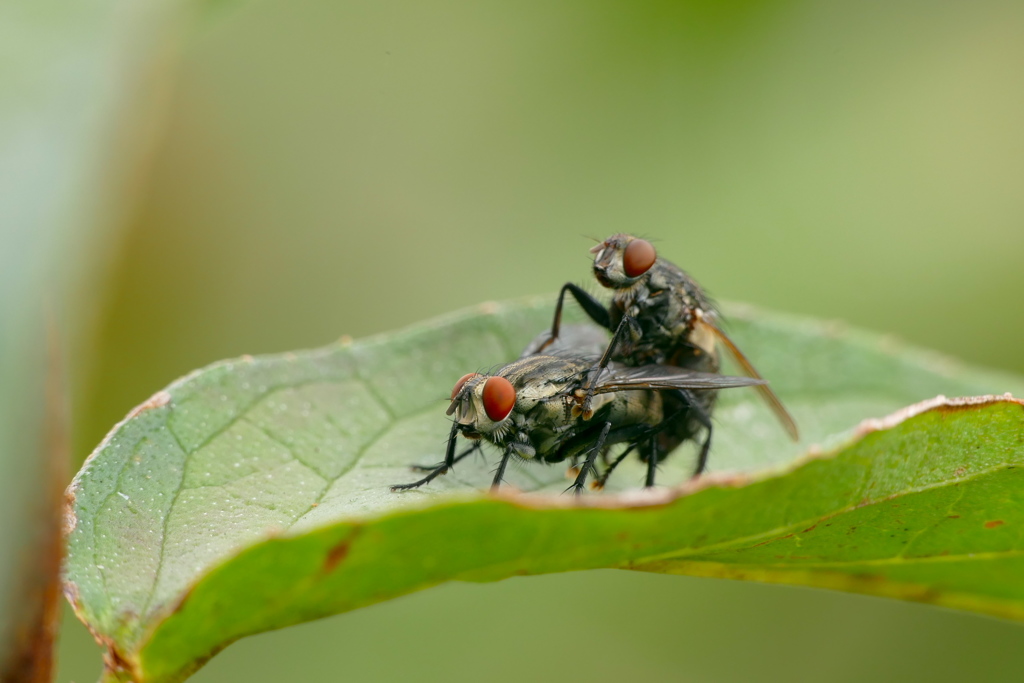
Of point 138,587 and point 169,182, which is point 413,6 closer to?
point 169,182

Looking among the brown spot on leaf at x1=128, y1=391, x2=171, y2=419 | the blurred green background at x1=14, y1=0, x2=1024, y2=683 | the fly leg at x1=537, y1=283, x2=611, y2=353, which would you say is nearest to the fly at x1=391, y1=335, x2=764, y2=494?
the fly leg at x1=537, y1=283, x2=611, y2=353

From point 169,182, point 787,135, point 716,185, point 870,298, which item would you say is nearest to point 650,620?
point 870,298

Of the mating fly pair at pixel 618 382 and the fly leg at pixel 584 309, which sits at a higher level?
the fly leg at pixel 584 309

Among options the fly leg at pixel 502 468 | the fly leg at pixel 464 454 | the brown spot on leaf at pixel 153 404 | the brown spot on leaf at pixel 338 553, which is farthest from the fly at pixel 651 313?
the brown spot on leaf at pixel 338 553

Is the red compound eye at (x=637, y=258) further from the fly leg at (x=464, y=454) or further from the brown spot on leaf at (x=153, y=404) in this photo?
the brown spot on leaf at (x=153, y=404)

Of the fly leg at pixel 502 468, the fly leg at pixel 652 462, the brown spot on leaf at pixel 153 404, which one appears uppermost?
the brown spot on leaf at pixel 153 404

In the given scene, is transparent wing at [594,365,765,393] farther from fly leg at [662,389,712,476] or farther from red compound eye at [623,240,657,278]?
red compound eye at [623,240,657,278]

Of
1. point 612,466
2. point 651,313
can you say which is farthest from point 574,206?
point 612,466
